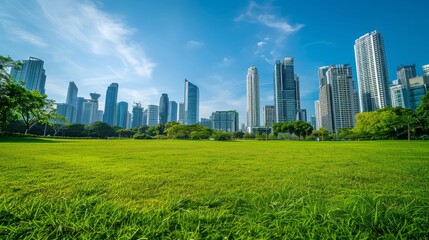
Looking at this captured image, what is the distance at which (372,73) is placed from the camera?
110062 mm

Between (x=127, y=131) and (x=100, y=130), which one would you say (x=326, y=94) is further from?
(x=100, y=130)

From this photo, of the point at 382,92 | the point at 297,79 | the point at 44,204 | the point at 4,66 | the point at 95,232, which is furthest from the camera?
the point at 297,79

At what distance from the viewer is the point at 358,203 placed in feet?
6.79

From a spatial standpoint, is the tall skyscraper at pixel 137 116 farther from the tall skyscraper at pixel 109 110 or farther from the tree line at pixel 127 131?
the tree line at pixel 127 131

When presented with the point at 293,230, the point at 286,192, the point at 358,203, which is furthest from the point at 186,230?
the point at 358,203

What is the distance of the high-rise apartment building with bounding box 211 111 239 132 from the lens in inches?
5595

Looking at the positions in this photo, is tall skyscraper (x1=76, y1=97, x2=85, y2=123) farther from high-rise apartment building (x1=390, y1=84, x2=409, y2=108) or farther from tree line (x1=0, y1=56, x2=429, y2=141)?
high-rise apartment building (x1=390, y1=84, x2=409, y2=108)

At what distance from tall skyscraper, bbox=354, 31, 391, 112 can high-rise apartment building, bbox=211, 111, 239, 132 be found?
3090 inches

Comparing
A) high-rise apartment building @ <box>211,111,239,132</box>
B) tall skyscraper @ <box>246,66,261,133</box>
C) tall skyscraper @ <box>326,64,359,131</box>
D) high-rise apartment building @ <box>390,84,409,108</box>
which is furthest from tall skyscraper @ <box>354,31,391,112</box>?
high-rise apartment building @ <box>211,111,239,132</box>

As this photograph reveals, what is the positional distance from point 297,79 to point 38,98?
Result: 160028mm

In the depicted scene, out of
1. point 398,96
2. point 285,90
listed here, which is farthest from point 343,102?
point 285,90

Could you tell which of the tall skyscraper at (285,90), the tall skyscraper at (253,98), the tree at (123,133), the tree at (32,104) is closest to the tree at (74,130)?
the tree at (123,133)

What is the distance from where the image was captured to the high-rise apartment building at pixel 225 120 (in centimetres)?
14212

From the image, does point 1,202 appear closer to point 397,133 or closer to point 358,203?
point 358,203
